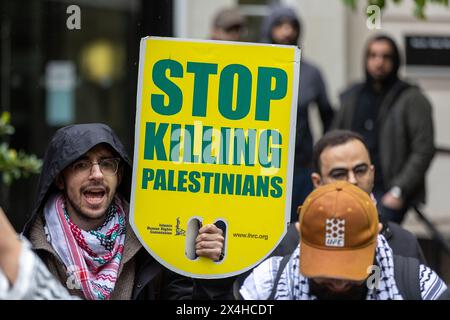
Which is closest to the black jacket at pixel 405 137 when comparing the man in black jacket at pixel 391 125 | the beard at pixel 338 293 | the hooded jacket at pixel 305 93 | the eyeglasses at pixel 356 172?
the man in black jacket at pixel 391 125

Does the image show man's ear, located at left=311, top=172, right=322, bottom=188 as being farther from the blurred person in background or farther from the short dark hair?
the blurred person in background

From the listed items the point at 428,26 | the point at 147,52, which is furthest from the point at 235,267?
the point at 428,26

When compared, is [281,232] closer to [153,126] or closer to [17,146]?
[153,126]

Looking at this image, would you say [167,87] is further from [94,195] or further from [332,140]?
[332,140]

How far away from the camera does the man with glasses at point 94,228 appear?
153 inches

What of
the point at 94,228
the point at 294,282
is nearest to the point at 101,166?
the point at 94,228

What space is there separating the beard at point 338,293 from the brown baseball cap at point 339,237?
0.06 meters

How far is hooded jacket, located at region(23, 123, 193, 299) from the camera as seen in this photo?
3.90 m

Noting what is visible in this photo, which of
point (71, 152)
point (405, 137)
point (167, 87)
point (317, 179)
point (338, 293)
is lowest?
point (338, 293)

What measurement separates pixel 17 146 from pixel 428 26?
403 cm

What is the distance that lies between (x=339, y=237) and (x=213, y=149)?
1.71 ft

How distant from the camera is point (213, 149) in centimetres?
392
